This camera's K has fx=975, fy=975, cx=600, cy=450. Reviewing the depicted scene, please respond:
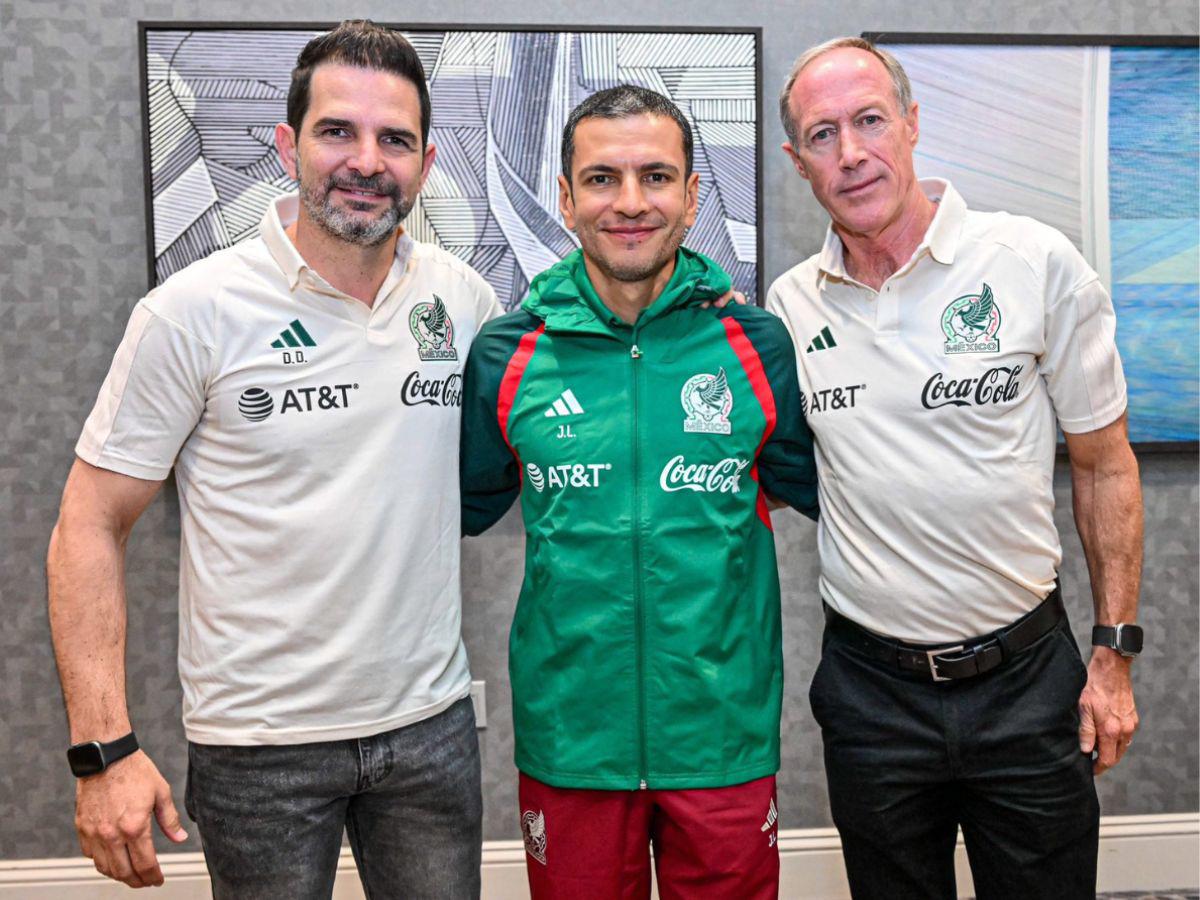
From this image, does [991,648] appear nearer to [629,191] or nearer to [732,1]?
[629,191]

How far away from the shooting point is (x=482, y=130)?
7.89 ft

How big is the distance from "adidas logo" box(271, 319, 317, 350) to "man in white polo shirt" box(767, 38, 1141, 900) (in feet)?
2.71

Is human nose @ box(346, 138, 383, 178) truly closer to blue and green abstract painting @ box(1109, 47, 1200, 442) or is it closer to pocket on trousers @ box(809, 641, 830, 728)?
pocket on trousers @ box(809, 641, 830, 728)

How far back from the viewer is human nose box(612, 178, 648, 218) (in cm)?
157

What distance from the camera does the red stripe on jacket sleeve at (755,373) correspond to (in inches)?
64.6

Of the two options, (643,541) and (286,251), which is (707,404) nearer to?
(643,541)

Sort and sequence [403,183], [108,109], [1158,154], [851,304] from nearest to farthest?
[403,183], [851,304], [108,109], [1158,154]

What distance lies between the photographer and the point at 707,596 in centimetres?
155

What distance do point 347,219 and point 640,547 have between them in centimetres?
68

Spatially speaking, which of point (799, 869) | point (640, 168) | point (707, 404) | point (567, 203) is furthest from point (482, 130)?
point (799, 869)

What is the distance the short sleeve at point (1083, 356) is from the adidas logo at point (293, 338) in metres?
1.20

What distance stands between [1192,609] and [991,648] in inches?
58.6

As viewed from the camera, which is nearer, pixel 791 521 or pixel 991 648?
pixel 991 648

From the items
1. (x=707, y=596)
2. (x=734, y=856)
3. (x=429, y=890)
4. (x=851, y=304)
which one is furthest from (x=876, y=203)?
(x=429, y=890)
